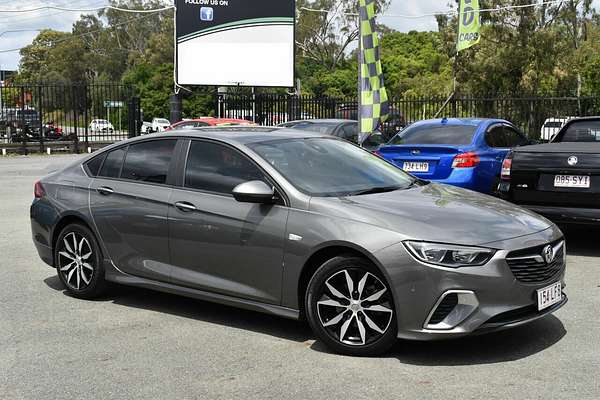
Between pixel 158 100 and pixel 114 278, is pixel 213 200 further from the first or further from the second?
pixel 158 100

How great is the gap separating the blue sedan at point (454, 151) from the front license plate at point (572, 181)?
1.84m

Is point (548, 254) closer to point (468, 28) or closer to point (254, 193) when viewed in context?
point (254, 193)

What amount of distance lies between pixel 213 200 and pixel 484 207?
2016mm

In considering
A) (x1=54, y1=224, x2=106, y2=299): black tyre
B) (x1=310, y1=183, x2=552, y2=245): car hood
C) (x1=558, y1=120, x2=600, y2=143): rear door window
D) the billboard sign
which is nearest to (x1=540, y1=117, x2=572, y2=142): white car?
the billboard sign

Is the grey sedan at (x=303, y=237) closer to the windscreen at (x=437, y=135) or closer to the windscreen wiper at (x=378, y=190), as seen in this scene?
the windscreen wiper at (x=378, y=190)

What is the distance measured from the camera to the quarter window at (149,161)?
19.9ft

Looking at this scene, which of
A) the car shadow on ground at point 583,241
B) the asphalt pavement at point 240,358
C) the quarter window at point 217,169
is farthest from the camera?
the car shadow on ground at point 583,241

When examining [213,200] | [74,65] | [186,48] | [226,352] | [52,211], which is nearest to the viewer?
[226,352]

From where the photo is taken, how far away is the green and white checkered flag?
→ 10812mm

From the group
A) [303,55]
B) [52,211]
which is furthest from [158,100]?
[52,211]

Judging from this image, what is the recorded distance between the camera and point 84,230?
6453 millimetres

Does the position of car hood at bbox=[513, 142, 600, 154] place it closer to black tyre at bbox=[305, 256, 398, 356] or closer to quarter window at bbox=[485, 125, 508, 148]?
quarter window at bbox=[485, 125, 508, 148]

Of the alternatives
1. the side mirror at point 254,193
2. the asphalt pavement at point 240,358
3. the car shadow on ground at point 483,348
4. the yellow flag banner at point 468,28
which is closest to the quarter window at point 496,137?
the asphalt pavement at point 240,358

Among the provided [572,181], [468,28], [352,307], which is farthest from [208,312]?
[468,28]
